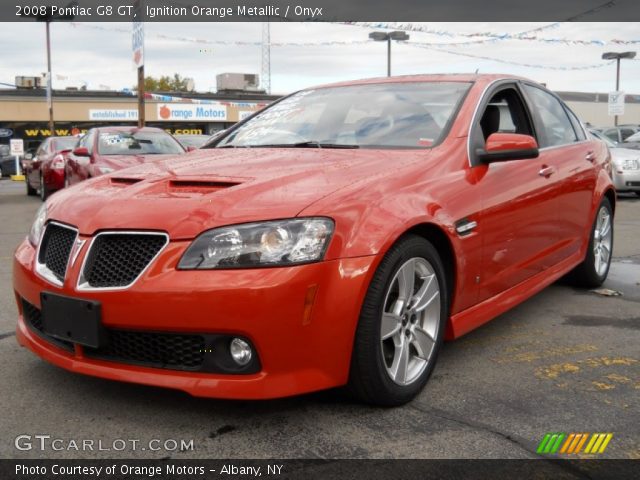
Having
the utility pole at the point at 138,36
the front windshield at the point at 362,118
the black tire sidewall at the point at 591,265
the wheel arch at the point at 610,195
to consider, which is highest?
the utility pole at the point at 138,36

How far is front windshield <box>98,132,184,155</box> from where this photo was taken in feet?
33.3

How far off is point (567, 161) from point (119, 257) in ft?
10.0

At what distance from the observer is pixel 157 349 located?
103 inches

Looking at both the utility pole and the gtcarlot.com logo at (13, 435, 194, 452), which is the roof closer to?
the gtcarlot.com logo at (13, 435, 194, 452)

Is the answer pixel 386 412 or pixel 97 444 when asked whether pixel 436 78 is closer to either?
pixel 386 412

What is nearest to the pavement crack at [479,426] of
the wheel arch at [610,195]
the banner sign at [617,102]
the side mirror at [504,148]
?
the side mirror at [504,148]

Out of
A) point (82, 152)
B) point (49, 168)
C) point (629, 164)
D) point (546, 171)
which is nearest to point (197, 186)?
point (546, 171)

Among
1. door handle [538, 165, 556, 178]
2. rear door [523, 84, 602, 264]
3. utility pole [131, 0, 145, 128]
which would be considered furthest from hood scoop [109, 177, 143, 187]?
utility pole [131, 0, 145, 128]

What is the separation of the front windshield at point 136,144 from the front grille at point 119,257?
306 inches

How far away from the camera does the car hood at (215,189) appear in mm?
2607

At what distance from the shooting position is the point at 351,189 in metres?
2.75

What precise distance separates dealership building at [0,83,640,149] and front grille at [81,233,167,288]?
109 ft

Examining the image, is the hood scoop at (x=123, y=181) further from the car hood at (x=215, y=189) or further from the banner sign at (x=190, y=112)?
the banner sign at (x=190, y=112)

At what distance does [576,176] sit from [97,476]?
11.6ft
